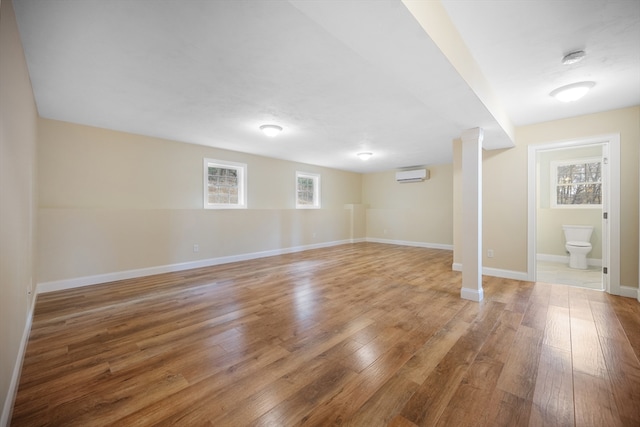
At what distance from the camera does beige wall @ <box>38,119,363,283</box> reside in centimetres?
346

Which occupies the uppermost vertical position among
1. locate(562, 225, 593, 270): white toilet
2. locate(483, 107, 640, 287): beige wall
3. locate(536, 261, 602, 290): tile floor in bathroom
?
locate(483, 107, 640, 287): beige wall

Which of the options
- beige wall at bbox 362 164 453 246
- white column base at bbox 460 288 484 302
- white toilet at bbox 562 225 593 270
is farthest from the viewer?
beige wall at bbox 362 164 453 246

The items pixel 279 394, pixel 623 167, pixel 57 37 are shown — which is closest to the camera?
pixel 279 394

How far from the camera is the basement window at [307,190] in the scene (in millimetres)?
6961

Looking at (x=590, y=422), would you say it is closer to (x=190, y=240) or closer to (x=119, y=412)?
(x=119, y=412)

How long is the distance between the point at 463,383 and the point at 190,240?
4.61 m

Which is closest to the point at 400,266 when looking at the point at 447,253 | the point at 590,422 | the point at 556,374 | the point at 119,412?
the point at 447,253

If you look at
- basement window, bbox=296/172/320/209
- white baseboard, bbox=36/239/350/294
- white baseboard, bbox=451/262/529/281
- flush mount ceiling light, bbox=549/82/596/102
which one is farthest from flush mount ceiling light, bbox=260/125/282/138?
white baseboard, bbox=451/262/529/281

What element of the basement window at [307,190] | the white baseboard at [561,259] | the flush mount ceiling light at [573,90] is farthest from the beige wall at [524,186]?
the basement window at [307,190]

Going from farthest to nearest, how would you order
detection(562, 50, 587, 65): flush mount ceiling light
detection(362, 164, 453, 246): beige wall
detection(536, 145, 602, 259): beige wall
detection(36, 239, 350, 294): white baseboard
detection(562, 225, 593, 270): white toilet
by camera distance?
detection(362, 164, 453, 246): beige wall → detection(536, 145, 602, 259): beige wall → detection(562, 225, 593, 270): white toilet → detection(36, 239, 350, 294): white baseboard → detection(562, 50, 587, 65): flush mount ceiling light

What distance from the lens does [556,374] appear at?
5.48 ft

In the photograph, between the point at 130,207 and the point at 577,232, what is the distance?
8.15 metres

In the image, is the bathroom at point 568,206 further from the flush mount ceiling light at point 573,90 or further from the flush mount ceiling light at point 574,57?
the flush mount ceiling light at point 574,57

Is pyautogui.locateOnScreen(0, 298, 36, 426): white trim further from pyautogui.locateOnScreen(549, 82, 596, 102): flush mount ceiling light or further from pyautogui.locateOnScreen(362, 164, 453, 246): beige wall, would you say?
pyautogui.locateOnScreen(362, 164, 453, 246): beige wall
